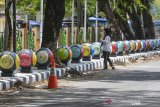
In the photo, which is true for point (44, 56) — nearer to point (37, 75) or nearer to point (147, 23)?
point (37, 75)

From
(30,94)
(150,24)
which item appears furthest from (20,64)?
(150,24)

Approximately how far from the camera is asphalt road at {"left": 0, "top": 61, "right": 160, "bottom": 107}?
38.4ft

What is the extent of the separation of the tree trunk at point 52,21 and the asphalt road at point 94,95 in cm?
322

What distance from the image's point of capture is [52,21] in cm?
2033

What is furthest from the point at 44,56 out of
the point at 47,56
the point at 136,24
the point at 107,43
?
the point at 136,24

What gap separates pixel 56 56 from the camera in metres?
20.1

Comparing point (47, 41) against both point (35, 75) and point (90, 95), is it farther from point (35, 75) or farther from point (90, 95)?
point (90, 95)

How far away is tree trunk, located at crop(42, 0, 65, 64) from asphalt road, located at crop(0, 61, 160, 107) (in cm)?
322

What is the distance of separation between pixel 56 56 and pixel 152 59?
13.2 meters

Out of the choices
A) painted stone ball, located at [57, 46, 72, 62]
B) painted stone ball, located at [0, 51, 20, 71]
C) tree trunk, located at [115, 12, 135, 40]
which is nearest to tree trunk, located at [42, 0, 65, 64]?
painted stone ball, located at [57, 46, 72, 62]

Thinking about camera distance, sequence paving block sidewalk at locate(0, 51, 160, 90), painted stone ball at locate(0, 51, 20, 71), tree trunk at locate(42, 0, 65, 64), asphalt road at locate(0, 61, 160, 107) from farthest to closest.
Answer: tree trunk at locate(42, 0, 65, 64)
painted stone ball at locate(0, 51, 20, 71)
paving block sidewalk at locate(0, 51, 160, 90)
asphalt road at locate(0, 61, 160, 107)

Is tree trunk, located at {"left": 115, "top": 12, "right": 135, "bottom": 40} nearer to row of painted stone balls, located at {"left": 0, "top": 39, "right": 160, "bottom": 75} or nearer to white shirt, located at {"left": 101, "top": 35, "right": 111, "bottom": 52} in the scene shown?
row of painted stone balls, located at {"left": 0, "top": 39, "right": 160, "bottom": 75}

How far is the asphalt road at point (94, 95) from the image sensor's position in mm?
11695

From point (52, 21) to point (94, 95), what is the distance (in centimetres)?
748
